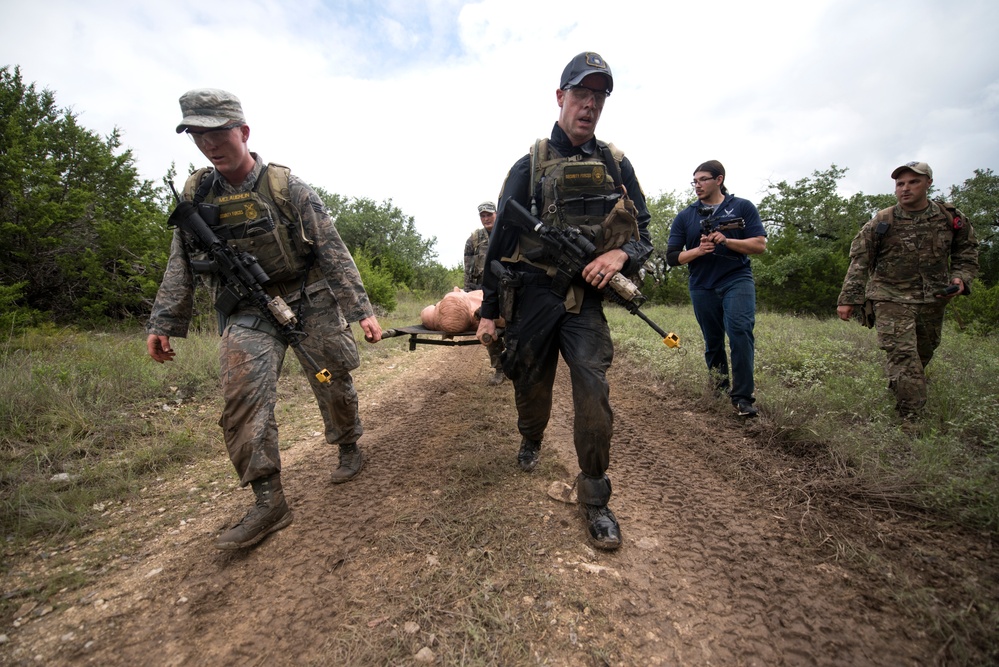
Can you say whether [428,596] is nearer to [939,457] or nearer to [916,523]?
[916,523]

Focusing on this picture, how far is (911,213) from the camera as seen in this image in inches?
150

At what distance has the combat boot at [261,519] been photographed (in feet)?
7.47

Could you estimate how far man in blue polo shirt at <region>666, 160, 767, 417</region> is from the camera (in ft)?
12.4

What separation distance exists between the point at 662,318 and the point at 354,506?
10113mm

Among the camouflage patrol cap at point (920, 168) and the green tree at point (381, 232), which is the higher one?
the green tree at point (381, 232)

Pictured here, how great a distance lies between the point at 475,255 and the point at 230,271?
4.88 metres

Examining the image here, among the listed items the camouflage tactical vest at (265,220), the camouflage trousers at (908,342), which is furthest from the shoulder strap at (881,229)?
the camouflage tactical vest at (265,220)

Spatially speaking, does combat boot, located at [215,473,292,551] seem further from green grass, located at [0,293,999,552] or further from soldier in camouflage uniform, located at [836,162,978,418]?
soldier in camouflage uniform, located at [836,162,978,418]

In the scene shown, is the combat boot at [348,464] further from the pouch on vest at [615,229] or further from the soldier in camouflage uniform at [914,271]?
the soldier in camouflage uniform at [914,271]

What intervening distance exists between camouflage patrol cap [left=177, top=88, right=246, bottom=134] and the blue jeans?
147 inches

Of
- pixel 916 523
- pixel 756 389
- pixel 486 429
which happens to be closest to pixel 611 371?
pixel 756 389

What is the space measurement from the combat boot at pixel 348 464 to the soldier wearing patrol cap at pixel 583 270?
4.35 ft

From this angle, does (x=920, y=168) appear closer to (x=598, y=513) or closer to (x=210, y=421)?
(x=598, y=513)

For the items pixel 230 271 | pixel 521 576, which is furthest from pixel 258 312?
pixel 521 576
